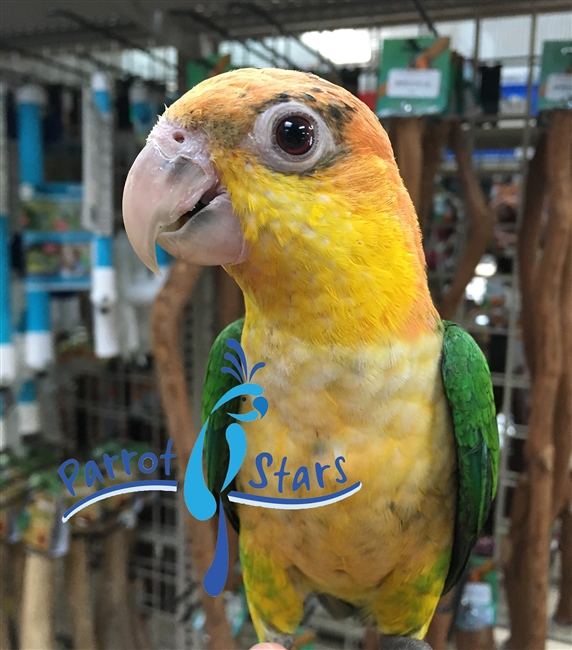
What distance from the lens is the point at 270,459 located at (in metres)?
0.41

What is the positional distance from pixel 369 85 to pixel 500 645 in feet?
2.88

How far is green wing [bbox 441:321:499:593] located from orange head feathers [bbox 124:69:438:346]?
0.11m

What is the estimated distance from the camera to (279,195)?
1.09 feet

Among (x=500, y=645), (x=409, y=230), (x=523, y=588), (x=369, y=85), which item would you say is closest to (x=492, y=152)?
(x=369, y=85)

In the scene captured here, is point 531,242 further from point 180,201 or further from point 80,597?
point 80,597

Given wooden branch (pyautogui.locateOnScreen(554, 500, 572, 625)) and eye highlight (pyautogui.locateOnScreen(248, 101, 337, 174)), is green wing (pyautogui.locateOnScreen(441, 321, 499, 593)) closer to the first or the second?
eye highlight (pyautogui.locateOnScreen(248, 101, 337, 174))

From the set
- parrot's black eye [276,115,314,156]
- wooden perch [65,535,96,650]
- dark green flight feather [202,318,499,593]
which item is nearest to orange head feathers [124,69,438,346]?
parrot's black eye [276,115,314,156]

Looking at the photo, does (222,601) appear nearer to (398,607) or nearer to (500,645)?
(398,607)

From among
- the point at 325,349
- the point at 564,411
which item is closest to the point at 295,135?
the point at 325,349

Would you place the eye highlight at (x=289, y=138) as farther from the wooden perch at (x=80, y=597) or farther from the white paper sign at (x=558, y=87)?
the wooden perch at (x=80, y=597)

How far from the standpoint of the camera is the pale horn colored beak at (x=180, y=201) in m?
0.33

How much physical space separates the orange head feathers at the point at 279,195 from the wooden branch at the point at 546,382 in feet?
1.32

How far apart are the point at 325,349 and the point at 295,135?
0.50 ft

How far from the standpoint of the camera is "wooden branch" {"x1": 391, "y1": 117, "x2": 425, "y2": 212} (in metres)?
0.52
